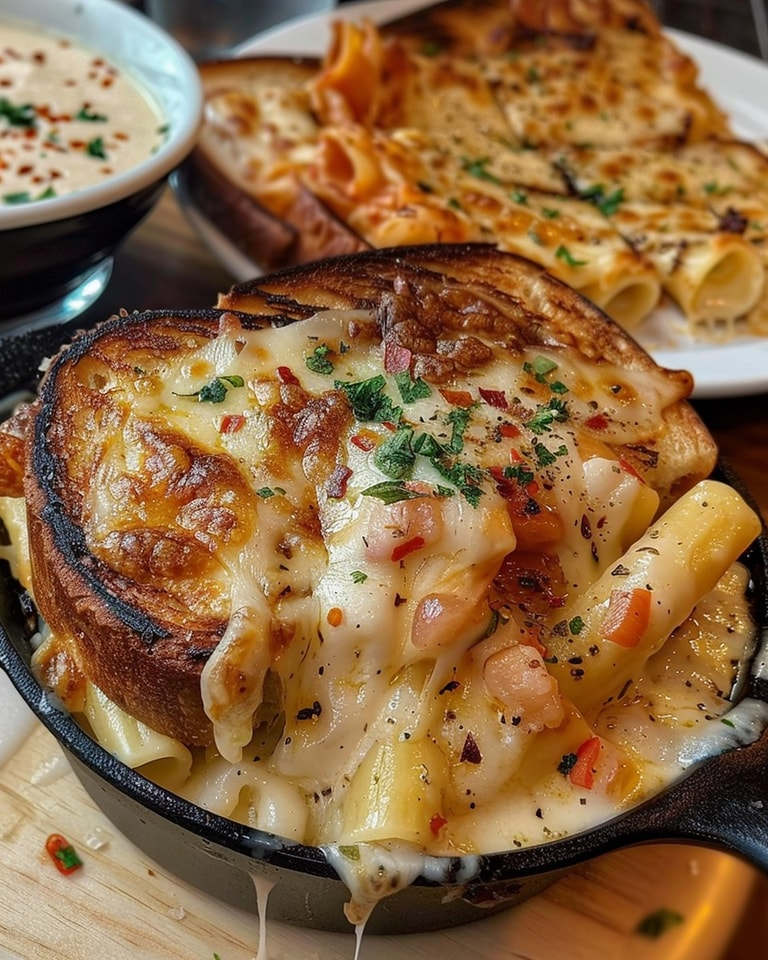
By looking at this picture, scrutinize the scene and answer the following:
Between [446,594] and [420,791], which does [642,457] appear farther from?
[420,791]

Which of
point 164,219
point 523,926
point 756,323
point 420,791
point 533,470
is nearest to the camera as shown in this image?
point 420,791

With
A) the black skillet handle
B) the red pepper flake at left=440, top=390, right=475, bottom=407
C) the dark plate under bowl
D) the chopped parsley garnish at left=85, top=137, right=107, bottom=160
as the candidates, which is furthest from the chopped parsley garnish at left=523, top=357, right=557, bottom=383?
the chopped parsley garnish at left=85, top=137, right=107, bottom=160

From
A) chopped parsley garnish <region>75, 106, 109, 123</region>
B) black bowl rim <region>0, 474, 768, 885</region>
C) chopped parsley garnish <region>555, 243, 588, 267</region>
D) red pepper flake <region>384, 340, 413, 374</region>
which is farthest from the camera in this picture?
chopped parsley garnish <region>75, 106, 109, 123</region>

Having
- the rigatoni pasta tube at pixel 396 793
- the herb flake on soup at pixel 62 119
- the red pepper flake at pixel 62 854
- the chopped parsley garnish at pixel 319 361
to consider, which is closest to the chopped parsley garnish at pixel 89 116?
the herb flake on soup at pixel 62 119

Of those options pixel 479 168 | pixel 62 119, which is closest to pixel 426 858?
pixel 479 168

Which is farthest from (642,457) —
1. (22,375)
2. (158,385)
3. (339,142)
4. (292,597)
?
(339,142)

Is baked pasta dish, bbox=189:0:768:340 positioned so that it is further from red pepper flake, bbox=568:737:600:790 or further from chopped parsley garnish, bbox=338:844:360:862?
chopped parsley garnish, bbox=338:844:360:862
